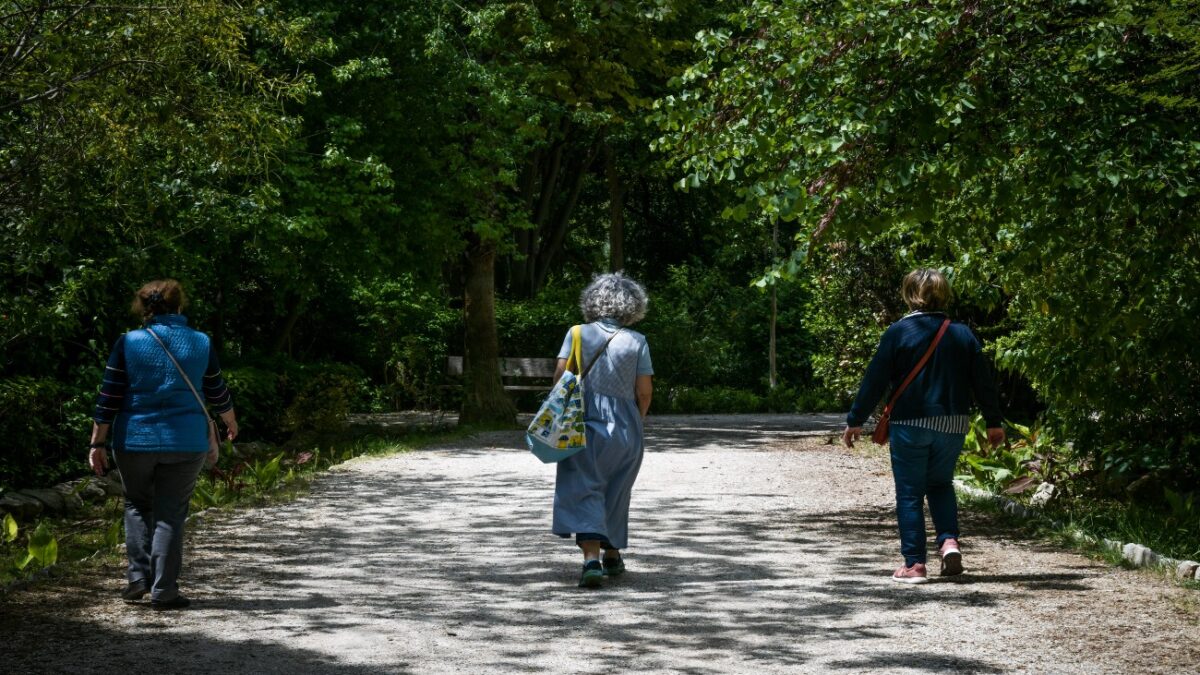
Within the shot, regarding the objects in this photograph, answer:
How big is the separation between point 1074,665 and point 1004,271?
4.41 metres

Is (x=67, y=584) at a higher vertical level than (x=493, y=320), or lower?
lower

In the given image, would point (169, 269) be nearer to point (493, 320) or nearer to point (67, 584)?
point (67, 584)

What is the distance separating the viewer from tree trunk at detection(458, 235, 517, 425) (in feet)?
72.6

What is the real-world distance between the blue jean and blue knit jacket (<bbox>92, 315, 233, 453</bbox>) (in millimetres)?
3870

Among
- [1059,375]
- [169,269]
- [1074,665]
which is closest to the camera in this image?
[1074,665]

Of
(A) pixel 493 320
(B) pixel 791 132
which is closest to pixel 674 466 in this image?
(B) pixel 791 132

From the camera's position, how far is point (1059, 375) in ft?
34.0

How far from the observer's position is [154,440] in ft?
23.3

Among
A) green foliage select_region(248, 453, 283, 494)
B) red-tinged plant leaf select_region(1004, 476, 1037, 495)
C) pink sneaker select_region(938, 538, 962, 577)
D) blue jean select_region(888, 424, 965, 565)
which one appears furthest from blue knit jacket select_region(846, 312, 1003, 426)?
green foliage select_region(248, 453, 283, 494)

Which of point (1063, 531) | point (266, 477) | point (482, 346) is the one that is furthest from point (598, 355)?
point (482, 346)

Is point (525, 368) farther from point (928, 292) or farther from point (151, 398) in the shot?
point (151, 398)

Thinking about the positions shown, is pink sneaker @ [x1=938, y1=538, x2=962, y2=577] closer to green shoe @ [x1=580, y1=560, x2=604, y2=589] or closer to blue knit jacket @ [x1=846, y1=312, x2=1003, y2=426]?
blue knit jacket @ [x1=846, y1=312, x2=1003, y2=426]

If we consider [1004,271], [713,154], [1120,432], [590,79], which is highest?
[590,79]

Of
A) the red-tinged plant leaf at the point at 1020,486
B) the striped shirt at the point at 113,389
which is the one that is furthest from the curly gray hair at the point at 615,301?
the red-tinged plant leaf at the point at 1020,486
